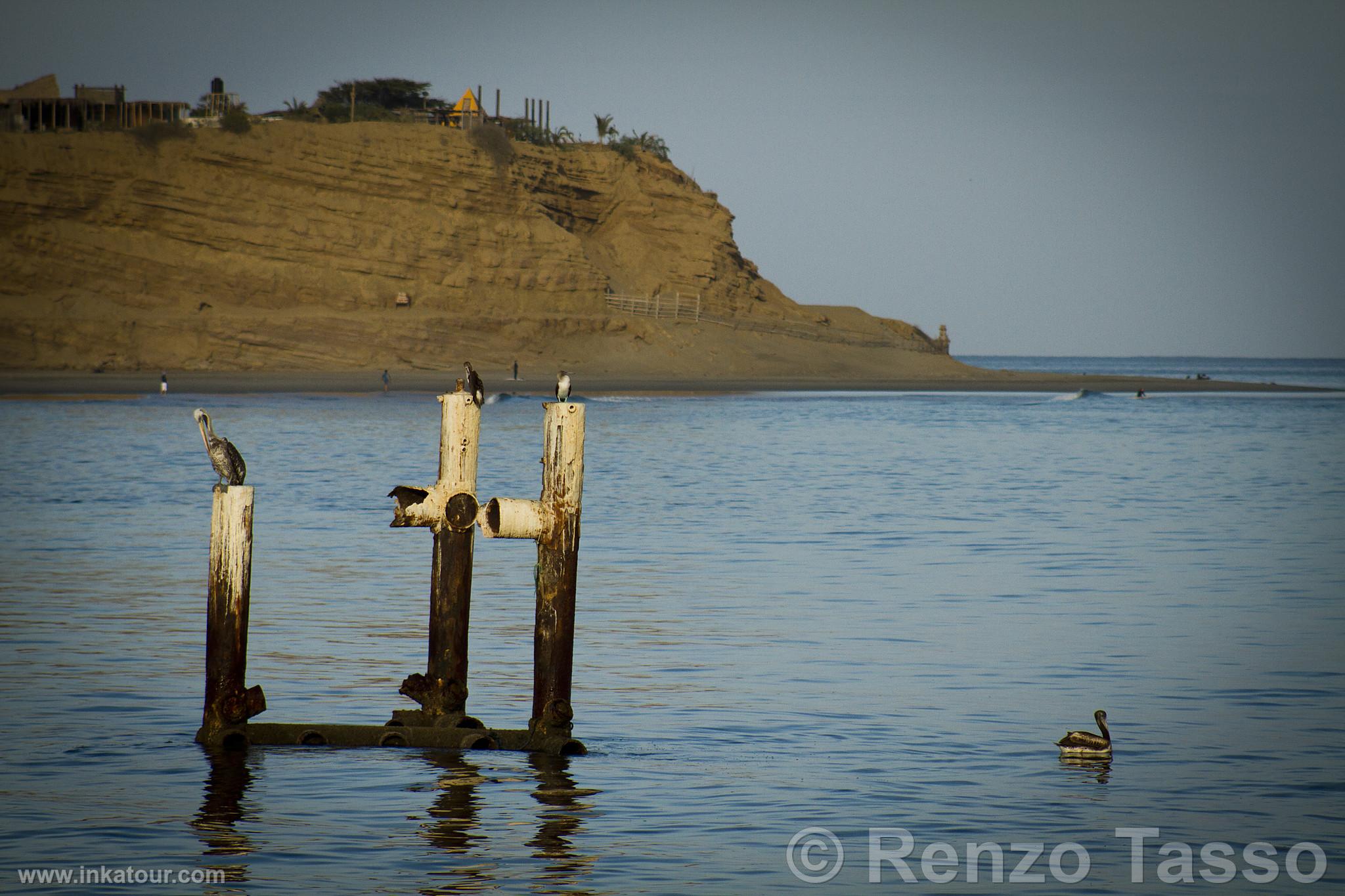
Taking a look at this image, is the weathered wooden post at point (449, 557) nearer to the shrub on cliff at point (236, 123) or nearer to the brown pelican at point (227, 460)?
the brown pelican at point (227, 460)

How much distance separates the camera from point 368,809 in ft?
27.9

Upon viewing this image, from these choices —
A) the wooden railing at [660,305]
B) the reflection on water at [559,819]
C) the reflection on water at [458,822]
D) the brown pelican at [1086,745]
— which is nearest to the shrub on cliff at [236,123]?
the wooden railing at [660,305]

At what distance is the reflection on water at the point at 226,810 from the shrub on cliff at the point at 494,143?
70801mm

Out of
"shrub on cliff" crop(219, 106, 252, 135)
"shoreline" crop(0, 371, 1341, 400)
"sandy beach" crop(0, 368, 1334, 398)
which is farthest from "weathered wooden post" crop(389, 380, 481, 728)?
"shrub on cliff" crop(219, 106, 252, 135)

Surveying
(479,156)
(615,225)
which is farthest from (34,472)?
(615,225)

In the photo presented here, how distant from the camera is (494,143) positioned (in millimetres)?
79438

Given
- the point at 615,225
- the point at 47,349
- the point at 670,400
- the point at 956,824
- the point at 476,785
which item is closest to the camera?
the point at 956,824

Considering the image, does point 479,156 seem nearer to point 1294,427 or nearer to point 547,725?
point 1294,427

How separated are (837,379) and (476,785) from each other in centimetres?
7064

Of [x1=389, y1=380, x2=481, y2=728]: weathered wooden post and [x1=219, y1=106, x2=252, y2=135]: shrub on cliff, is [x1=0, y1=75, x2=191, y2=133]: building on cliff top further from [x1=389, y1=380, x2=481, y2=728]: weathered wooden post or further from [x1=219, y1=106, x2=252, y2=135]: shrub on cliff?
[x1=389, y1=380, x2=481, y2=728]: weathered wooden post

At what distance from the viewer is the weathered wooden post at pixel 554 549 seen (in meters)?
9.34

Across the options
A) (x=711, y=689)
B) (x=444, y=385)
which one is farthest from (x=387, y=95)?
(x=711, y=689)

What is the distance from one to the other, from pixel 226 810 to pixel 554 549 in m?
2.48

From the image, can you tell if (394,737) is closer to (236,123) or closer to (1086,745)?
(1086,745)
